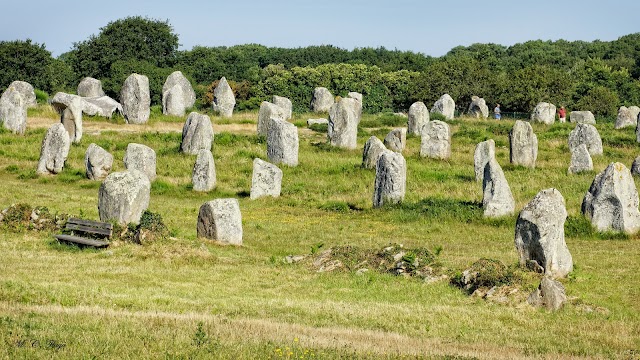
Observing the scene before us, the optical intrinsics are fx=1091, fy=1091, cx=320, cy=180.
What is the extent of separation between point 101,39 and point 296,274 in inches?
2804

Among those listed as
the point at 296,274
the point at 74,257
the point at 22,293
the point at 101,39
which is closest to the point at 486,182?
the point at 296,274

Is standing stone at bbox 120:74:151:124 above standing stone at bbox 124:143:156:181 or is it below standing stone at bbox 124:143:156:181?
above

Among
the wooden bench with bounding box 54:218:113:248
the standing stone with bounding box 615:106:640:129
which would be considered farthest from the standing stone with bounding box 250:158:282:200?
the standing stone with bounding box 615:106:640:129

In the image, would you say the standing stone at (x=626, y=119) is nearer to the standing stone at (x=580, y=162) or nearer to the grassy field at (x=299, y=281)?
the grassy field at (x=299, y=281)

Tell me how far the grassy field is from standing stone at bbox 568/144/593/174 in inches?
17.9

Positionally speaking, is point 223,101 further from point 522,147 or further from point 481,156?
point 481,156

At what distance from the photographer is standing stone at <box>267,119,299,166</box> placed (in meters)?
47.7

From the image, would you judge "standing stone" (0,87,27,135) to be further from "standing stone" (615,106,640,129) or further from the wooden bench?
"standing stone" (615,106,640,129)

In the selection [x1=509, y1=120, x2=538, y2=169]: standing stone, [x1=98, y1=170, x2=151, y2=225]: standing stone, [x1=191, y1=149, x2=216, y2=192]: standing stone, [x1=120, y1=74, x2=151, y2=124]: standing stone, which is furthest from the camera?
[x1=120, y1=74, x2=151, y2=124]: standing stone

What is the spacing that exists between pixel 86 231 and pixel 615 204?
1541 cm

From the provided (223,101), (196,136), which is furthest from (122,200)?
(223,101)

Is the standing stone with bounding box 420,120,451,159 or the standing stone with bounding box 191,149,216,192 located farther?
the standing stone with bounding box 420,120,451,159

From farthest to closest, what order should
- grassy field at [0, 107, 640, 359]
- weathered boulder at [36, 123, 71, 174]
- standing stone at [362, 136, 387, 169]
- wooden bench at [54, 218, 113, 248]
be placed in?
standing stone at [362, 136, 387, 169], weathered boulder at [36, 123, 71, 174], wooden bench at [54, 218, 113, 248], grassy field at [0, 107, 640, 359]

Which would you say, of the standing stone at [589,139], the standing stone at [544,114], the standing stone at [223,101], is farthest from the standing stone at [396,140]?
the standing stone at [544,114]
